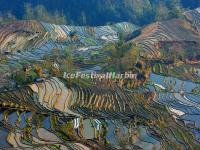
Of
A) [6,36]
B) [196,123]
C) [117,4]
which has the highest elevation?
[117,4]

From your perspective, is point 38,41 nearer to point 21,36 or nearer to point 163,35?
point 21,36

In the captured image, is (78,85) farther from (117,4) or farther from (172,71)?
(117,4)

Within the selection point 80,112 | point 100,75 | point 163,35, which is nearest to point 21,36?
point 163,35

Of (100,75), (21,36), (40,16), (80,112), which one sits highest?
(40,16)

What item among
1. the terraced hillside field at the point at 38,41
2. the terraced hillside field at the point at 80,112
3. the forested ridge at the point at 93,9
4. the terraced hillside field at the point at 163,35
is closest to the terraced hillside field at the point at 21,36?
the terraced hillside field at the point at 38,41

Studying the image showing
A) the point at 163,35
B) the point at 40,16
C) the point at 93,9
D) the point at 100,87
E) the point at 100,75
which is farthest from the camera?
the point at 93,9

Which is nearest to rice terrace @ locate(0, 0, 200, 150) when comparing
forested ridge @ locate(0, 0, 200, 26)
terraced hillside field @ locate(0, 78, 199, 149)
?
terraced hillside field @ locate(0, 78, 199, 149)

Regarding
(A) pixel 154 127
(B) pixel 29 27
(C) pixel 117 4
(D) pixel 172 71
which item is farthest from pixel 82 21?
(A) pixel 154 127
